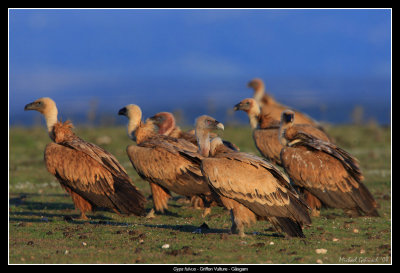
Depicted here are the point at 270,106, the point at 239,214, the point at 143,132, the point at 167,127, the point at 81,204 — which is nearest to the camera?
the point at 239,214

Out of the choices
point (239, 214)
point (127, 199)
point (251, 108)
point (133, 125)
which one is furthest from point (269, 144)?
point (239, 214)

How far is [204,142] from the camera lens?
9.78m

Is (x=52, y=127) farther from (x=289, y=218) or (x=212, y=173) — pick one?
(x=289, y=218)

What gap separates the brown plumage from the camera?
13891 millimetres

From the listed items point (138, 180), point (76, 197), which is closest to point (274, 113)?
point (138, 180)

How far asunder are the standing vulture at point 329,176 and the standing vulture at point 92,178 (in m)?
3.10

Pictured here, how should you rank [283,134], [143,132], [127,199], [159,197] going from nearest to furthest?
[127,199] → [159,197] → [283,134] → [143,132]

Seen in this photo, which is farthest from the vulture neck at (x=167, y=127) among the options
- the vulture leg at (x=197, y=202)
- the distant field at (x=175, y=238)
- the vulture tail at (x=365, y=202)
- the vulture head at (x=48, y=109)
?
the vulture tail at (x=365, y=202)

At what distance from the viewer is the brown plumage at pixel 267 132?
1389cm

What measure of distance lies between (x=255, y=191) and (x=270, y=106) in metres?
10.8

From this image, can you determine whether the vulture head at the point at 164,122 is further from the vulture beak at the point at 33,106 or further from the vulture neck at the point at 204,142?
the vulture neck at the point at 204,142

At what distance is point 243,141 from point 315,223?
49.2ft

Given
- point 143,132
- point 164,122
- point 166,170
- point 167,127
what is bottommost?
point 166,170

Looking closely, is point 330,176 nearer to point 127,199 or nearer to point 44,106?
point 127,199
